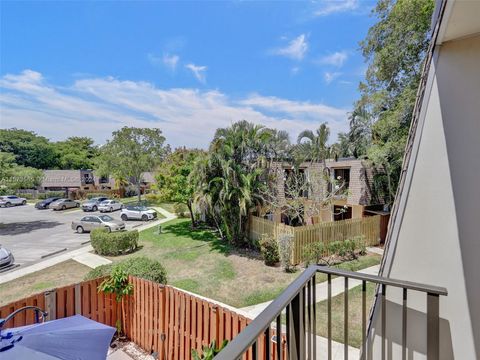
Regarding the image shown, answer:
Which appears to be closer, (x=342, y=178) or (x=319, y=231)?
(x=319, y=231)

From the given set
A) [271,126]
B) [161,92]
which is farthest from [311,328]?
[161,92]

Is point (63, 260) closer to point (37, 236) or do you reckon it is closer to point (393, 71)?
point (37, 236)

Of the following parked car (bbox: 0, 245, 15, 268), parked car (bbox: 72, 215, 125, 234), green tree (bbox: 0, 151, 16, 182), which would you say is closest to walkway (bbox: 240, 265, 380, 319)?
parked car (bbox: 0, 245, 15, 268)

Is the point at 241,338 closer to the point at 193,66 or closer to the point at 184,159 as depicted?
the point at 193,66

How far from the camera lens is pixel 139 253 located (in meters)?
10.8

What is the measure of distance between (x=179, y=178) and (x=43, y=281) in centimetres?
684

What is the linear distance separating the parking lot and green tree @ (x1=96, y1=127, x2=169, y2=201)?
6.77 m

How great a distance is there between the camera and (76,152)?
46.9m

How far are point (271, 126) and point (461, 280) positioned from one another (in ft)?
31.4

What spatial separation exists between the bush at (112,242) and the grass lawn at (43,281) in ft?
3.63

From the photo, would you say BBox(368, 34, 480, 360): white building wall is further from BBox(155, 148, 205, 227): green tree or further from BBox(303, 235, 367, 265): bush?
BBox(155, 148, 205, 227): green tree

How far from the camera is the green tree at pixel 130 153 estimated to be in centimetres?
2684

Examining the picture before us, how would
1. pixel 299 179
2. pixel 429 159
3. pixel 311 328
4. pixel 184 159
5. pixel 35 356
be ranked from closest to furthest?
1. pixel 311 328
2. pixel 429 159
3. pixel 35 356
4. pixel 299 179
5. pixel 184 159

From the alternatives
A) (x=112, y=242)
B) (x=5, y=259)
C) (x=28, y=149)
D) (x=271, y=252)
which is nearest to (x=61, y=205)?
(x=5, y=259)
